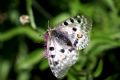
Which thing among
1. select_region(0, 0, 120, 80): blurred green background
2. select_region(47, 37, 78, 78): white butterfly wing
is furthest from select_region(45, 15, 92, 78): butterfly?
select_region(0, 0, 120, 80): blurred green background

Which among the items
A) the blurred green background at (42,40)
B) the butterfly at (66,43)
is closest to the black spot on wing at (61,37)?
the butterfly at (66,43)

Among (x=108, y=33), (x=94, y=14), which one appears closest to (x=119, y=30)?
(x=108, y=33)

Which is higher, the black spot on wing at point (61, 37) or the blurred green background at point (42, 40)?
the black spot on wing at point (61, 37)

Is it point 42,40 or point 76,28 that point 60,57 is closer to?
point 76,28

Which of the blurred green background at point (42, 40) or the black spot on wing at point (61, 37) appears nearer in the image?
the black spot on wing at point (61, 37)

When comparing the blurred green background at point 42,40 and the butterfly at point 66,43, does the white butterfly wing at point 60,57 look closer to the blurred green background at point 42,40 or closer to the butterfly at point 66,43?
the butterfly at point 66,43

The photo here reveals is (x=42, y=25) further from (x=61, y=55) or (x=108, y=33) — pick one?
(x=61, y=55)
